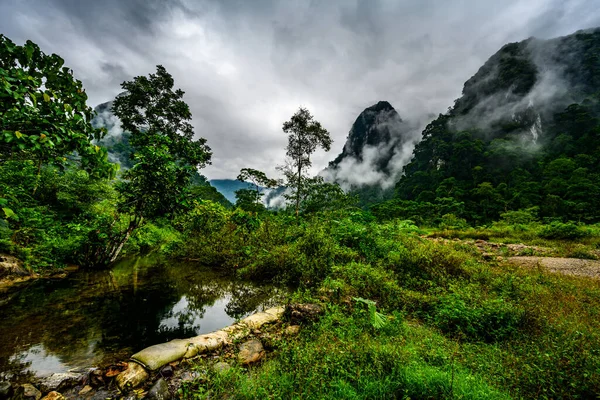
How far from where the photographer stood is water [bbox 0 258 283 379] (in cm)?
412

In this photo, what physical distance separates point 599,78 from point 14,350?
96.3 meters

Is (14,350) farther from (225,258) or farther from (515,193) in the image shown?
(515,193)

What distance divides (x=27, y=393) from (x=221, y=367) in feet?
7.92

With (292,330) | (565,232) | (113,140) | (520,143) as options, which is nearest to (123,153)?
(113,140)

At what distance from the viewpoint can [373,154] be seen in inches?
5094

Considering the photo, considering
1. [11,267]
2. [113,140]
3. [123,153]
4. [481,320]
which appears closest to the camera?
[481,320]

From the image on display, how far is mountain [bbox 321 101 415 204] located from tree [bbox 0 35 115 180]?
96016mm

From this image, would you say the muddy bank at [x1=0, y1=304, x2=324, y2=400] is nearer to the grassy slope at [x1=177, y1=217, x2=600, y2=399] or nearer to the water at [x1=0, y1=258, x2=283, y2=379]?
the grassy slope at [x1=177, y1=217, x2=600, y2=399]

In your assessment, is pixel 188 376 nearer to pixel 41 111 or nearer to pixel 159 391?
pixel 159 391

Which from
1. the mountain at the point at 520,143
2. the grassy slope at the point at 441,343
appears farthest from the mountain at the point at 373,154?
the grassy slope at the point at 441,343

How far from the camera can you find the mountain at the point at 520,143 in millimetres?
31234

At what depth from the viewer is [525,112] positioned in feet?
189

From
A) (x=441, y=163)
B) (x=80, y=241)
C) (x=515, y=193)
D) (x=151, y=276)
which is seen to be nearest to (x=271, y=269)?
(x=151, y=276)

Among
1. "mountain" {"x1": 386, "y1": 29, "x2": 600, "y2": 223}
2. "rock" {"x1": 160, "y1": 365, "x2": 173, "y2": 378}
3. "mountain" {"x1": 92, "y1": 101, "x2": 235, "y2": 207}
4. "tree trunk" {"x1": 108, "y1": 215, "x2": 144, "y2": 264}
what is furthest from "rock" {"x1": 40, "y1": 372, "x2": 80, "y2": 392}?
"mountain" {"x1": 386, "y1": 29, "x2": 600, "y2": 223}
